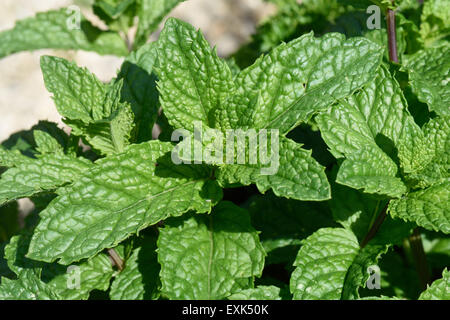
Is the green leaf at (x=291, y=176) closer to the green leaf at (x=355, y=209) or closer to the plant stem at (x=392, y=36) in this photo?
the green leaf at (x=355, y=209)

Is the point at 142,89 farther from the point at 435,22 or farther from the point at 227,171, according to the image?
the point at 435,22

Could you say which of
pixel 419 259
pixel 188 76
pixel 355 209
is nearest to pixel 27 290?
pixel 188 76

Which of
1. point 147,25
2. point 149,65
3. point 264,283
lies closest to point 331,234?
point 264,283


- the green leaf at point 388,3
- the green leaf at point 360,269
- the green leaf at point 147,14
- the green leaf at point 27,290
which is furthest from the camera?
the green leaf at point 147,14

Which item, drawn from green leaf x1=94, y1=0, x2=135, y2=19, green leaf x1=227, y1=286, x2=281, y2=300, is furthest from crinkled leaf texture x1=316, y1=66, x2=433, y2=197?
green leaf x1=94, y1=0, x2=135, y2=19

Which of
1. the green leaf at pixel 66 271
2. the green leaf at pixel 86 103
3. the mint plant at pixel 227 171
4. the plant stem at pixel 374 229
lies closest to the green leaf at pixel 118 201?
the mint plant at pixel 227 171

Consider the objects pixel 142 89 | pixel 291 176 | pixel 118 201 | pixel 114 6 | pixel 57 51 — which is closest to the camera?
pixel 291 176

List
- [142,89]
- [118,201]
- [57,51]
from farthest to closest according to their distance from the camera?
[57,51] < [142,89] < [118,201]
